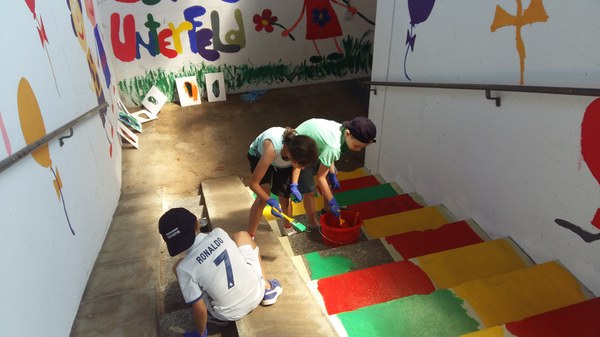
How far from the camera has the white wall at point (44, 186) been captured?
64.9 inches

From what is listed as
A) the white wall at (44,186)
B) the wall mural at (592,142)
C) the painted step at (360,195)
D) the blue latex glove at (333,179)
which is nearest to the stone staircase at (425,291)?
the wall mural at (592,142)

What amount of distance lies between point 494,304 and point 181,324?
5.80 feet

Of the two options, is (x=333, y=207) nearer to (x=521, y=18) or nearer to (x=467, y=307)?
(x=467, y=307)

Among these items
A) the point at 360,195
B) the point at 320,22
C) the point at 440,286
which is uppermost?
the point at 320,22

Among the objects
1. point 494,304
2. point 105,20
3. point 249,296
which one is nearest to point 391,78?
point 494,304

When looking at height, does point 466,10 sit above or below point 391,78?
above

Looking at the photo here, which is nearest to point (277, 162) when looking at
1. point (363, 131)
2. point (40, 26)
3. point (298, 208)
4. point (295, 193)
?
point (295, 193)

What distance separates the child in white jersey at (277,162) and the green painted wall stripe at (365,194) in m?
0.68

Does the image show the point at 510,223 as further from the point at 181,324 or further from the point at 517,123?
the point at 181,324

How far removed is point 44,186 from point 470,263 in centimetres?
254

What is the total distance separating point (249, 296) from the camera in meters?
2.07

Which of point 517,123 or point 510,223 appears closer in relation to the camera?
point 517,123

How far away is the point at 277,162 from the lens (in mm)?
2924

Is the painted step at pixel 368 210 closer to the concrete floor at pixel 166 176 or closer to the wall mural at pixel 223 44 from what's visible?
the concrete floor at pixel 166 176
